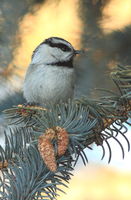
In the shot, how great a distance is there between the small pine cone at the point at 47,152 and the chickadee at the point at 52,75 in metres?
0.61

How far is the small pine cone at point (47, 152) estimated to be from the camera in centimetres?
59

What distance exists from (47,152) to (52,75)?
0.70 metres

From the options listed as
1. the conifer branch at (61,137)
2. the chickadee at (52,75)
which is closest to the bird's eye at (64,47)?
the chickadee at (52,75)

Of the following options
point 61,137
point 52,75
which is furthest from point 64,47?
point 61,137

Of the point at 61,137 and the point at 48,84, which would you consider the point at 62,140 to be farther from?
the point at 48,84

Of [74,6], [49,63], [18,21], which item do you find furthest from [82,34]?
[49,63]

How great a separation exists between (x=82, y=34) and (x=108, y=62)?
0.11m

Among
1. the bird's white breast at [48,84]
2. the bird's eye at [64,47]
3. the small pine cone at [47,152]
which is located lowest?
the small pine cone at [47,152]

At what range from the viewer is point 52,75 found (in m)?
1.28

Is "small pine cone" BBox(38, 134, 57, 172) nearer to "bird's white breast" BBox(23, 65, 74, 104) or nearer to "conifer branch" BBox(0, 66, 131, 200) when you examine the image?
"conifer branch" BBox(0, 66, 131, 200)

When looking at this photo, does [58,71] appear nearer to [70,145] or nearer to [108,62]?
[108,62]

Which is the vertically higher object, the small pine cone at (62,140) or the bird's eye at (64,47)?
the bird's eye at (64,47)

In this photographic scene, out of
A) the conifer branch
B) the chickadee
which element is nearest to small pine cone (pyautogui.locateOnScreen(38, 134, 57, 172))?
the conifer branch

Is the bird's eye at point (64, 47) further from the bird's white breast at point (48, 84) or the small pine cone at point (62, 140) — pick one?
the small pine cone at point (62, 140)
